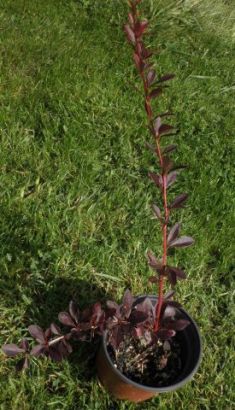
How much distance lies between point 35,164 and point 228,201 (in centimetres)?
106

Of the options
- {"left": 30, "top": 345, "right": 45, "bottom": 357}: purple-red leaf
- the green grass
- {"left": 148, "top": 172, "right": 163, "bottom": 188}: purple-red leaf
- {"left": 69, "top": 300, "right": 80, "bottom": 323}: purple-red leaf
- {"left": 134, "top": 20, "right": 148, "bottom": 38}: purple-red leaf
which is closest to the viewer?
{"left": 134, "top": 20, "right": 148, "bottom": 38}: purple-red leaf

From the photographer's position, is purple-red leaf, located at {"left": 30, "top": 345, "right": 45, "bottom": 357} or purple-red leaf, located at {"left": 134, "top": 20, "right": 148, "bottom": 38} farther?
purple-red leaf, located at {"left": 30, "top": 345, "right": 45, "bottom": 357}

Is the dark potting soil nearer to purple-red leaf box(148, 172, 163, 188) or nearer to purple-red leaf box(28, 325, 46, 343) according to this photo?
purple-red leaf box(28, 325, 46, 343)

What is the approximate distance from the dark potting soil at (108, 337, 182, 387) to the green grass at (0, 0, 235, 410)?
0.19 metres

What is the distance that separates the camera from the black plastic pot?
7.26 feet

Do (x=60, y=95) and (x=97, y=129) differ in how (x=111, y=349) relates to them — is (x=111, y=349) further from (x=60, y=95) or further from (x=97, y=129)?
(x=60, y=95)

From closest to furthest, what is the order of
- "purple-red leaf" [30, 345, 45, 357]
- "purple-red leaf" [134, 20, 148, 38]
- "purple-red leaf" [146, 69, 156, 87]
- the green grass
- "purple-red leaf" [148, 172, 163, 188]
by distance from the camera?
"purple-red leaf" [134, 20, 148, 38]
"purple-red leaf" [146, 69, 156, 87]
"purple-red leaf" [148, 172, 163, 188]
"purple-red leaf" [30, 345, 45, 357]
the green grass

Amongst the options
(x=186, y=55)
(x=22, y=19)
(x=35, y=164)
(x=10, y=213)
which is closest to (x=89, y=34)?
(x=22, y=19)

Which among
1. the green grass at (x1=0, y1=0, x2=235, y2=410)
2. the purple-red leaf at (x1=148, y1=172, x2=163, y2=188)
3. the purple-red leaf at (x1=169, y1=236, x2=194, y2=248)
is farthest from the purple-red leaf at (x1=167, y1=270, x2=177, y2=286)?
the green grass at (x1=0, y1=0, x2=235, y2=410)

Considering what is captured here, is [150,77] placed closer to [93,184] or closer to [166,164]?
[166,164]

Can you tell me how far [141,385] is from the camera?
218 cm

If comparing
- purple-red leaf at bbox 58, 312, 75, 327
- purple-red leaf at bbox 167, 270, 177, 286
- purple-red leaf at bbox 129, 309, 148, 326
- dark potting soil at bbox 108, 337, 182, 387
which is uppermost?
purple-red leaf at bbox 167, 270, 177, 286

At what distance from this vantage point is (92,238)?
292 cm

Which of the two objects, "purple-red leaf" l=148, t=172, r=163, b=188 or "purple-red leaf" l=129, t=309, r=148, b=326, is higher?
"purple-red leaf" l=148, t=172, r=163, b=188
